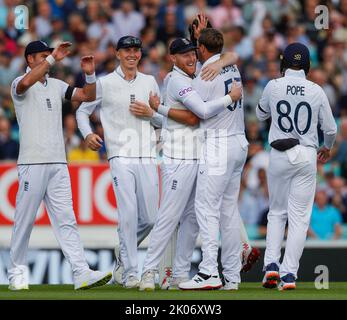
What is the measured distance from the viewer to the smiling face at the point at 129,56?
12.1 meters

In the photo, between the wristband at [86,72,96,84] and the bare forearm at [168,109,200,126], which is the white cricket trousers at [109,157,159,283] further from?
the wristband at [86,72,96,84]

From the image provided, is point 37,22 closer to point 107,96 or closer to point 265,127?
point 265,127

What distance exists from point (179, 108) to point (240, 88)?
2.01ft

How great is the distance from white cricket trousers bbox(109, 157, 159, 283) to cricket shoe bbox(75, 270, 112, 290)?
1.42ft

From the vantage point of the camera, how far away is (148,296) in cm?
1073

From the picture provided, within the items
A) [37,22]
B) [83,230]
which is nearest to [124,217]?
[83,230]

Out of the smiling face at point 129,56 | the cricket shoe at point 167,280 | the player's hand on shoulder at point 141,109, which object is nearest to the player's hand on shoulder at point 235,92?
the player's hand on shoulder at point 141,109

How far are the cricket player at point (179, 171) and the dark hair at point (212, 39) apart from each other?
19 centimetres

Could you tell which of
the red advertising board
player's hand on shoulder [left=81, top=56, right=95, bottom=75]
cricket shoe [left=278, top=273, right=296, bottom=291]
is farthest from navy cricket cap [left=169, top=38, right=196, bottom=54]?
the red advertising board

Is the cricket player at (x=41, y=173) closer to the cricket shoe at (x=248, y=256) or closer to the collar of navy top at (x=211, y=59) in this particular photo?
the collar of navy top at (x=211, y=59)

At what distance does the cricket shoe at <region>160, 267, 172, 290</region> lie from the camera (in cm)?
1196

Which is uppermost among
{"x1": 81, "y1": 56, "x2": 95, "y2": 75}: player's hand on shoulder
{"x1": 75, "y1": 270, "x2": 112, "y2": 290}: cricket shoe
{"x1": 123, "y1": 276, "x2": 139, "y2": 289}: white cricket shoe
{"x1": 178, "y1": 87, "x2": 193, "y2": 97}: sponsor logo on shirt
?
{"x1": 81, "y1": 56, "x2": 95, "y2": 75}: player's hand on shoulder

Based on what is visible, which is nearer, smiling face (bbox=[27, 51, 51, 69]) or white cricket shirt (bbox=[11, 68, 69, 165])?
white cricket shirt (bbox=[11, 68, 69, 165])
